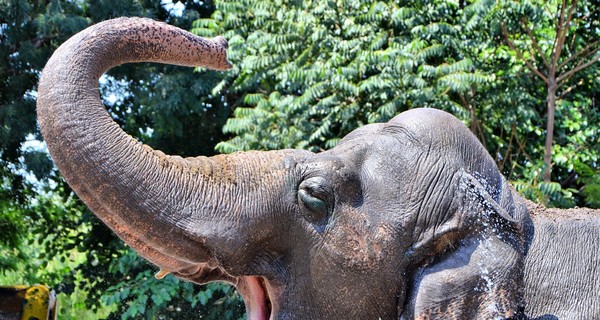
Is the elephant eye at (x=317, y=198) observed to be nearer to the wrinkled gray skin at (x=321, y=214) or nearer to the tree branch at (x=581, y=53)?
the wrinkled gray skin at (x=321, y=214)

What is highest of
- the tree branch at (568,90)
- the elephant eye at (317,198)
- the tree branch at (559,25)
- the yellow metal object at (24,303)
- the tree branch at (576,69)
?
the elephant eye at (317,198)

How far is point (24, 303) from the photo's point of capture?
4910 mm

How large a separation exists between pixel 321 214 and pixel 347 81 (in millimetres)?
6917

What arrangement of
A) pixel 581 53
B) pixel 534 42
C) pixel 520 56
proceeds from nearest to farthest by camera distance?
pixel 520 56 < pixel 534 42 < pixel 581 53

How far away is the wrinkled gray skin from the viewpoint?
2.33 metres

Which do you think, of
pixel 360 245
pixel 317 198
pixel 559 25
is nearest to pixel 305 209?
pixel 317 198

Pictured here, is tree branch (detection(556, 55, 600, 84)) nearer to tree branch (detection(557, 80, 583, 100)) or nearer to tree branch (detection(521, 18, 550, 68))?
tree branch (detection(521, 18, 550, 68))

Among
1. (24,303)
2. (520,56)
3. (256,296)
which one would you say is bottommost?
(520,56)

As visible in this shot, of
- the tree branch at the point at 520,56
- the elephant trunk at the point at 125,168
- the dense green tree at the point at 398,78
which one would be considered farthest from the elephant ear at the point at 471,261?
the tree branch at the point at 520,56

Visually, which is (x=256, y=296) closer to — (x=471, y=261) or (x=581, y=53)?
(x=471, y=261)

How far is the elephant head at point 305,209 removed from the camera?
91.6 inches

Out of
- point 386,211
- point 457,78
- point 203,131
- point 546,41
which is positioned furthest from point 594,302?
point 203,131

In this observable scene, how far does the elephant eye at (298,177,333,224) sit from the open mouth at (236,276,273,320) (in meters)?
0.26

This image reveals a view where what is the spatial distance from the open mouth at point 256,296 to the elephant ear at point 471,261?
0.38m
